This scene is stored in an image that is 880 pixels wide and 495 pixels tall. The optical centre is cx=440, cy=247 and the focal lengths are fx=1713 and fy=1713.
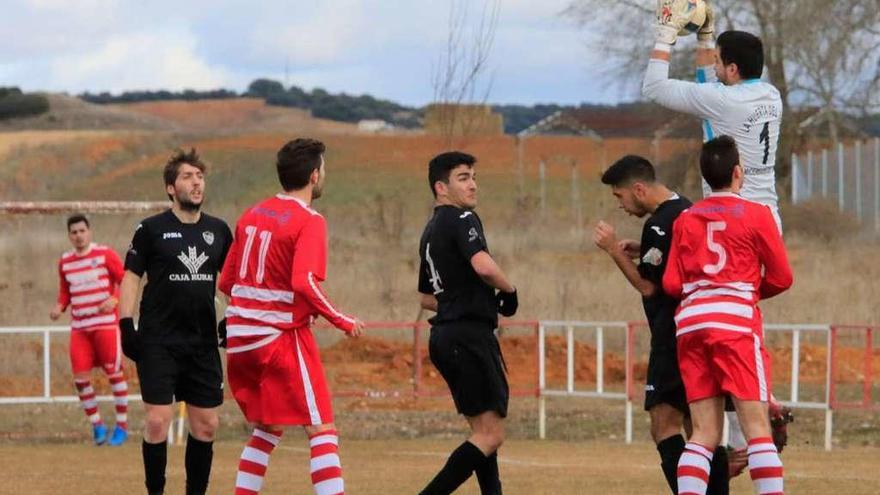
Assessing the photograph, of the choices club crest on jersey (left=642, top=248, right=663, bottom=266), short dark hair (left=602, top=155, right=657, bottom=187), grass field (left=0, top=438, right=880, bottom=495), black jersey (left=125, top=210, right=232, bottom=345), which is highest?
short dark hair (left=602, top=155, right=657, bottom=187)

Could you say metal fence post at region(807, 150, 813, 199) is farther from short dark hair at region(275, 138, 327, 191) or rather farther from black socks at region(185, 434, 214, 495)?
short dark hair at region(275, 138, 327, 191)

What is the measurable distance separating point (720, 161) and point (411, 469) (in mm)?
6585

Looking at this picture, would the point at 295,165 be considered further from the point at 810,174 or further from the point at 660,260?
the point at 810,174

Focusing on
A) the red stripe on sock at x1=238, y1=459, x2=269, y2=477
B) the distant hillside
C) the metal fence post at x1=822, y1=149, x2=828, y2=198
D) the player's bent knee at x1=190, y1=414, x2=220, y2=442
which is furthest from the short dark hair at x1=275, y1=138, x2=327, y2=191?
the distant hillside

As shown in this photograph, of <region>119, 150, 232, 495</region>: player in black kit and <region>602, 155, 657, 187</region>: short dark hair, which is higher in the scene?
<region>602, 155, 657, 187</region>: short dark hair

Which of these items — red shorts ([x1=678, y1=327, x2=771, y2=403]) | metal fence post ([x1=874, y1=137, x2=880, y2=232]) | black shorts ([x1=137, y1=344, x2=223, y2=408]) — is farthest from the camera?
metal fence post ([x1=874, y1=137, x2=880, y2=232])

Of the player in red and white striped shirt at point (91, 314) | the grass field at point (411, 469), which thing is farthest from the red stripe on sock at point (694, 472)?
the player in red and white striped shirt at point (91, 314)

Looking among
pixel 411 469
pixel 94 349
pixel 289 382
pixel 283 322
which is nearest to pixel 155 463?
pixel 289 382

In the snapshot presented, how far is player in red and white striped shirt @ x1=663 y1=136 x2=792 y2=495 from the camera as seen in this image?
26.6ft

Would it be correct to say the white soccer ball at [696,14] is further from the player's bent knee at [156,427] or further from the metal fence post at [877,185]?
the metal fence post at [877,185]

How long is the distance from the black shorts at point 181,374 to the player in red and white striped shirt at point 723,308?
11.9ft

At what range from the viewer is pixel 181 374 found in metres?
10.8

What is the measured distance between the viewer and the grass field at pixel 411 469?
494 inches

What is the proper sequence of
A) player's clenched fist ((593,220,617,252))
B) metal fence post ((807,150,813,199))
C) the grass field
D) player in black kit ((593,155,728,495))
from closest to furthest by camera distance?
1. player's clenched fist ((593,220,617,252))
2. player in black kit ((593,155,728,495))
3. the grass field
4. metal fence post ((807,150,813,199))
